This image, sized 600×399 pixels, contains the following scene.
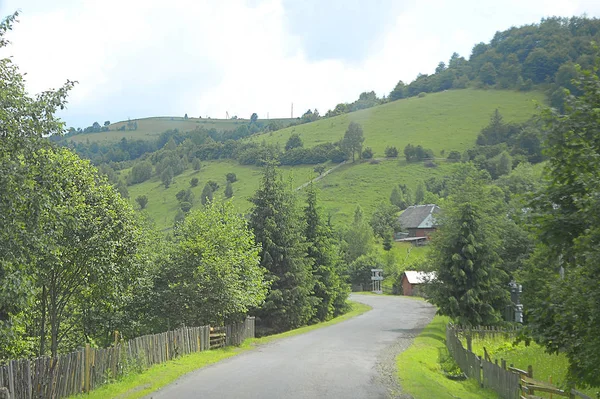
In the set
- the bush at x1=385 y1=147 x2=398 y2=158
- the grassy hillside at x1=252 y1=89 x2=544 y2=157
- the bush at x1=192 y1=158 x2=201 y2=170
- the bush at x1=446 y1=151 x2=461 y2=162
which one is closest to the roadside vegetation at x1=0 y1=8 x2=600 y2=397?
the bush at x1=446 y1=151 x2=461 y2=162

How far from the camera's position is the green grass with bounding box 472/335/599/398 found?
845 inches

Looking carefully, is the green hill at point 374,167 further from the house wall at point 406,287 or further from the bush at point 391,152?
the house wall at point 406,287

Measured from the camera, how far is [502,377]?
1873 cm

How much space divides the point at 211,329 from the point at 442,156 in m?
139

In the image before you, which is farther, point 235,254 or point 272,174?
point 272,174

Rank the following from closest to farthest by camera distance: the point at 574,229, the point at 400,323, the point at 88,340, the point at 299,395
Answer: the point at 574,229
the point at 299,395
the point at 88,340
the point at 400,323

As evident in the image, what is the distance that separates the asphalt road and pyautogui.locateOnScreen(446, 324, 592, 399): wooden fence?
9.91 feet

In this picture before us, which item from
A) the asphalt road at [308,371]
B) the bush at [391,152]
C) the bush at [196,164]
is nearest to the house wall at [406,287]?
the asphalt road at [308,371]

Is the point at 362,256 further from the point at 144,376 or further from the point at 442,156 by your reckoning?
the point at 144,376

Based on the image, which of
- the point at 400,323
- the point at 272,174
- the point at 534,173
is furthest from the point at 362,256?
the point at 272,174

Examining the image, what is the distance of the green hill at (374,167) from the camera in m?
139

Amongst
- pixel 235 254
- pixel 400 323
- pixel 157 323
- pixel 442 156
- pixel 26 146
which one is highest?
pixel 442 156

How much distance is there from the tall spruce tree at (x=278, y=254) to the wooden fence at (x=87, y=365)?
12762 mm

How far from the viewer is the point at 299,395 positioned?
57.1ft
